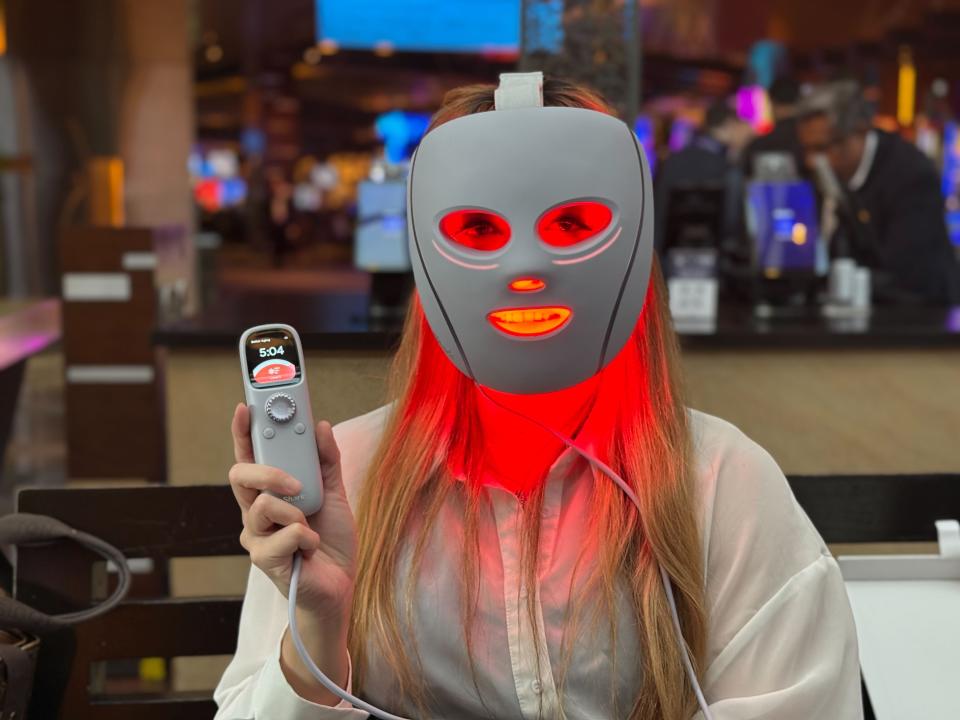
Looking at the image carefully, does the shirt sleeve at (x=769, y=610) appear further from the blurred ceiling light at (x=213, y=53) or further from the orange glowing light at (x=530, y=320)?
the blurred ceiling light at (x=213, y=53)

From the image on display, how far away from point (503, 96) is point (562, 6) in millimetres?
1474

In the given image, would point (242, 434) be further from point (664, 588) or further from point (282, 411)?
point (664, 588)

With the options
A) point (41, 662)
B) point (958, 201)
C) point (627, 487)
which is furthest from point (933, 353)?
point (958, 201)

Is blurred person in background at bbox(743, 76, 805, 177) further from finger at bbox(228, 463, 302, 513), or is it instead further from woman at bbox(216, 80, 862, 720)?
finger at bbox(228, 463, 302, 513)

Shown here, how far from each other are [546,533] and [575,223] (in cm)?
36

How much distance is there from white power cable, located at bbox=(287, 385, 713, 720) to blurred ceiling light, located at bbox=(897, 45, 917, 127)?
10629 mm

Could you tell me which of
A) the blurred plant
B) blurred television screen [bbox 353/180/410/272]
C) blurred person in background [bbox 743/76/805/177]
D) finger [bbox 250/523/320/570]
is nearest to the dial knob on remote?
finger [bbox 250/523/320/570]

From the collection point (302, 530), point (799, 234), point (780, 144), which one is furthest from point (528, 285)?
point (780, 144)

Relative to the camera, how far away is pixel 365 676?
1396 mm

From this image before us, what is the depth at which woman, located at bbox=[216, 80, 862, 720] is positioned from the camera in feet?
4.11

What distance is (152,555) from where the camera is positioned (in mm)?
1761

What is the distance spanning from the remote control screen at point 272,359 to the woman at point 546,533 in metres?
0.06

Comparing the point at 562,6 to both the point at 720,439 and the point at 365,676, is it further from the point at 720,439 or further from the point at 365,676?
the point at 365,676

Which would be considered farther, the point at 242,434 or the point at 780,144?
the point at 780,144
